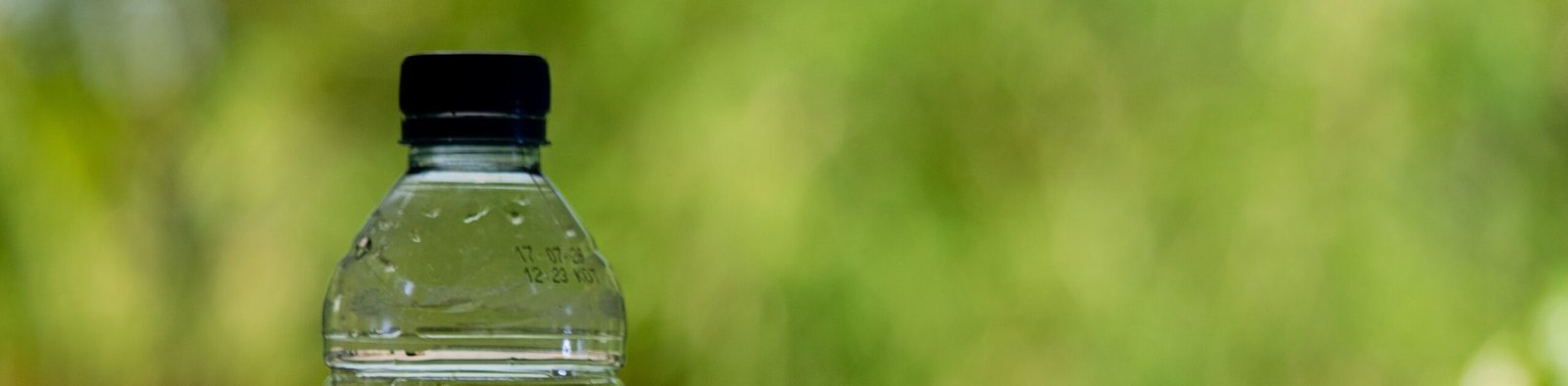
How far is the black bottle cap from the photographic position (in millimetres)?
733

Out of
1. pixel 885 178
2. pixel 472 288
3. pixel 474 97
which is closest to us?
pixel 474 97

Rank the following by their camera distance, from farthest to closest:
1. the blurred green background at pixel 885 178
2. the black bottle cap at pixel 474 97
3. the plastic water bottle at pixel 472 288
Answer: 1. the blurred green background at pixel 885 178
2. the plastic water bottle at pixel 472 288
3. the black bottle cap at pixel 474 97

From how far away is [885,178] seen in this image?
119 centimetres

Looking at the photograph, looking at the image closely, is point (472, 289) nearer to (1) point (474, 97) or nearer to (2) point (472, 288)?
(2) point (472, 288)

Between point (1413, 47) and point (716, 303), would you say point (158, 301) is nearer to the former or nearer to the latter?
point (716, 303)

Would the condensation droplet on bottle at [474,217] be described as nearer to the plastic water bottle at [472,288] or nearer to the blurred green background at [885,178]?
the plastic water bottle at [472,288]

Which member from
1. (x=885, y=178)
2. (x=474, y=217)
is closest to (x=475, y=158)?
(x=474, y=217)

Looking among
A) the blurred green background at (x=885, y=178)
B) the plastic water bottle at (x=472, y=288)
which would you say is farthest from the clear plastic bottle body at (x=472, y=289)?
the blurred green background at (x=885, y=178)

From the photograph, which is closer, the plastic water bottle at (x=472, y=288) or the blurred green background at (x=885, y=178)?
the plastic water bottle at (x=472, y=288)

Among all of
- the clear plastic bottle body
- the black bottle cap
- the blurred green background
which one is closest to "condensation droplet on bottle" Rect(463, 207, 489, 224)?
the clear plastic bottle body

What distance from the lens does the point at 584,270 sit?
34.4 inches

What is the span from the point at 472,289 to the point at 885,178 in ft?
1.32

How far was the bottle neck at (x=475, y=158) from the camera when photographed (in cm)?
81

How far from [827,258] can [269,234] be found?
0.38m
